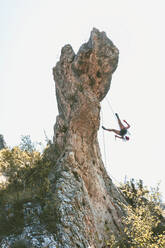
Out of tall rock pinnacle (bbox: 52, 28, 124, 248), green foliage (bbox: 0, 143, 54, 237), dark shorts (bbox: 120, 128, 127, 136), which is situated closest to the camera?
green foliage (bbox: 0, 143, 54, 237)

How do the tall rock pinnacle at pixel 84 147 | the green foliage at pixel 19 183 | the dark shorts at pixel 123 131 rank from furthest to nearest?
the dark shorts at pixel 123 131
the tall rock pinnacle at pixel 84 147
the green foliage at pixel 19 183

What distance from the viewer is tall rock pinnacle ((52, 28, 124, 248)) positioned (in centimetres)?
1010

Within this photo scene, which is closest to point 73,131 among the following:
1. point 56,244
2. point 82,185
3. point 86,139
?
point 86,139

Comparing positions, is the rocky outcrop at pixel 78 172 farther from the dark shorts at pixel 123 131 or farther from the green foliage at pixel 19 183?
the dark shorts at pixel 123 131

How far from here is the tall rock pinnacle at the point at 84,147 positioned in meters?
10.1

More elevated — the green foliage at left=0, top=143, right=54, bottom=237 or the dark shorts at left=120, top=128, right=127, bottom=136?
the dark shorts at left=120, top=128, right=127, bottom=136

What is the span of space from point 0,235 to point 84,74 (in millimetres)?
12619

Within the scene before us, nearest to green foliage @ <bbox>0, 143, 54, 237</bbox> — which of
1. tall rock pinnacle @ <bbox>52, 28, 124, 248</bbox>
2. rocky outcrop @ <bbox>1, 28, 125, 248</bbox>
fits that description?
rocky outcrop @ <bbox>1, 28, 125, 248</bbox>

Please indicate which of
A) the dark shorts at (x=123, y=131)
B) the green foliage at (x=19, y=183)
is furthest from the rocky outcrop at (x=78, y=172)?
the dark shorts at (x=123, y=131)

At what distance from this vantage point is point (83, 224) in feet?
31.7

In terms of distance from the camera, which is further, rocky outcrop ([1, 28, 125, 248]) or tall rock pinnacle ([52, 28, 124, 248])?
tall rock pinnacle ([52, 28, 124, 248])

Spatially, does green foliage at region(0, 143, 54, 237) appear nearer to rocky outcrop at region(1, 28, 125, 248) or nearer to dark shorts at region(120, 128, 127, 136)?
rocky outcrop at region(1, 28, 125, 248)

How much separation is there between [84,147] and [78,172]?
7.92 ft

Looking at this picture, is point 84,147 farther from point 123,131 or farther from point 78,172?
point 123,131
